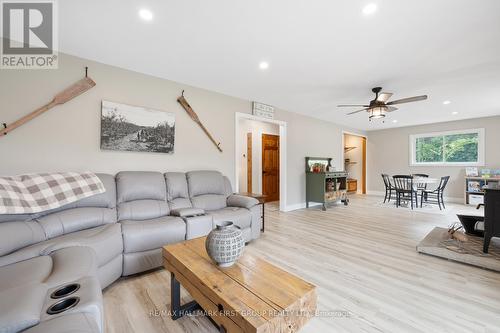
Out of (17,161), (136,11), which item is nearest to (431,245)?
(136,11)

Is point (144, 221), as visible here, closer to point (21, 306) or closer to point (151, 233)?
Answer: point (151, 233)

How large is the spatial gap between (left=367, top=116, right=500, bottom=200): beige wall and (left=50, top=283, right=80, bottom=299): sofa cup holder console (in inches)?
339

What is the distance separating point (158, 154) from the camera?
10.5 ft

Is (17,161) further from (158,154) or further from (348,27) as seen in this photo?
(348,27)

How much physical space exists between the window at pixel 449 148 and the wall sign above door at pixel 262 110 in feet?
17.9

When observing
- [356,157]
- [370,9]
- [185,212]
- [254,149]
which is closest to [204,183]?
[185,212]

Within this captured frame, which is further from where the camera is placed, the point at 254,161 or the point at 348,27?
the point at 254,161

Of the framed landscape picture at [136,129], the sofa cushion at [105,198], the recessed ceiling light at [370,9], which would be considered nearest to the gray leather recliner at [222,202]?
the framed landscape picture at [136,129]

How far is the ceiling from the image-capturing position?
181 centimetres

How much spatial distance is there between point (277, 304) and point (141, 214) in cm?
194

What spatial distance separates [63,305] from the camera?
942mm

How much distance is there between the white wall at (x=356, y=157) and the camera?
→ 27.2 ft

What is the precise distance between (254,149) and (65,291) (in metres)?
5.45

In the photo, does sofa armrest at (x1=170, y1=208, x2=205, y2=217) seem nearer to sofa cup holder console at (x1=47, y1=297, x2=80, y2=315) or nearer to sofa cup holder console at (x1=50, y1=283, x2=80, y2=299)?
sofa cup holder console at (x1=50, y1=283, x2=80, y2=299)
